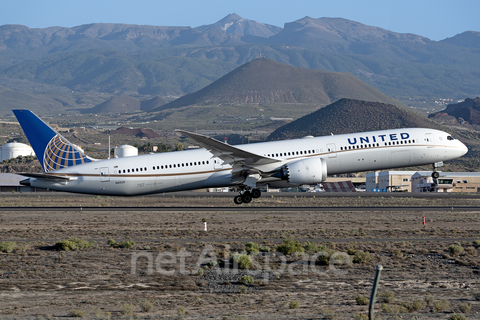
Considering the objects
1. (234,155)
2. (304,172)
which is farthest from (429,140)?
(234,155)

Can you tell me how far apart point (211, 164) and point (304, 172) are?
281 inches

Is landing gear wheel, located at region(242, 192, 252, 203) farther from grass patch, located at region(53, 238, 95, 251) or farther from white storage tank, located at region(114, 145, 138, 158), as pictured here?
white storage tank, located at region(114, 145, 138, 158)

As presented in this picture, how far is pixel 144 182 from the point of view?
41.7 meters

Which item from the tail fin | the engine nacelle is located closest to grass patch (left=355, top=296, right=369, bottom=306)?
the engine nacelle

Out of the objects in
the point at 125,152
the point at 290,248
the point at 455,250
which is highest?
the point at 125,152

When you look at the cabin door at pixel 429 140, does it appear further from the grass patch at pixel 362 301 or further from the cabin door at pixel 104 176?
the grass patch at pixel 362 301

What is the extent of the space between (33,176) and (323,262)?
25448mm

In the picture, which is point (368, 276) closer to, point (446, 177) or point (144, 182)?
point (144, 182)

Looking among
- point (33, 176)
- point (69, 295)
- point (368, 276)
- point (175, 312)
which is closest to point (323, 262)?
point (368, 276)

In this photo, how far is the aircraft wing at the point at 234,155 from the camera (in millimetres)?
38269

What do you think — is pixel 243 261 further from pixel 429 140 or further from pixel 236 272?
pixel 429 140

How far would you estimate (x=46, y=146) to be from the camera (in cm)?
4347

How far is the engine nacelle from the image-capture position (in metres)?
39.0

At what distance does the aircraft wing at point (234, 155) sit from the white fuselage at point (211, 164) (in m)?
0.99
